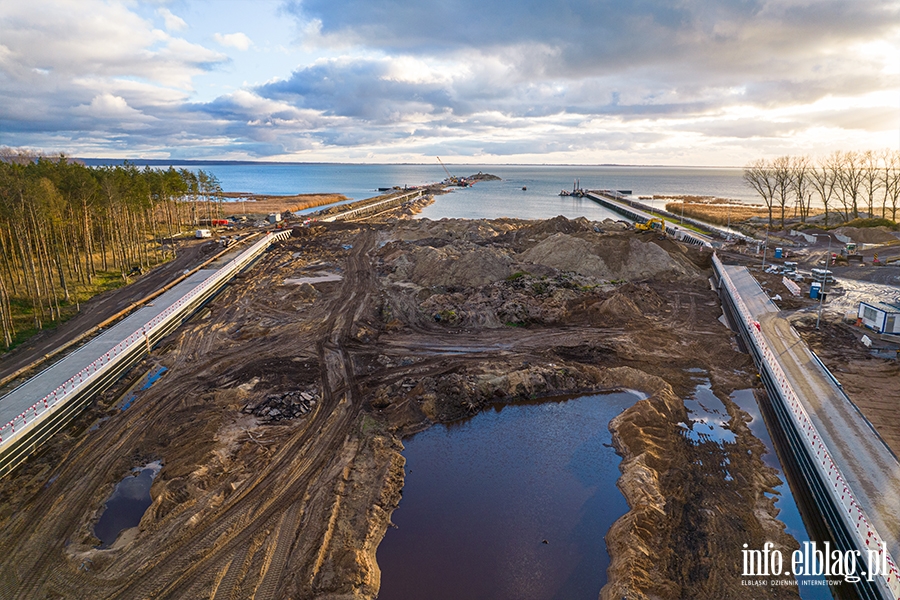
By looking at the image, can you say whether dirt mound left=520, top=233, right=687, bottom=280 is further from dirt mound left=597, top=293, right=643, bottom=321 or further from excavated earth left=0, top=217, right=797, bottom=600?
dirt mound left=597, top=293, right=643, bottom=321

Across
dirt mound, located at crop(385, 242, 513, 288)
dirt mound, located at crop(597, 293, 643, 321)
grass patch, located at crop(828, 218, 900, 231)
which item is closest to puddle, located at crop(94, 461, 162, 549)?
dirt mound, located at crop(385, 242, 513, 288)

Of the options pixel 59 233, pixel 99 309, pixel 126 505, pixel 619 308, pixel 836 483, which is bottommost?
pixel 126 505

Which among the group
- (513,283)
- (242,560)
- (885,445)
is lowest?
(242,560)

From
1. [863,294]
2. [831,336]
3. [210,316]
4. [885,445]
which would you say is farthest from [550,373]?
[863,294]

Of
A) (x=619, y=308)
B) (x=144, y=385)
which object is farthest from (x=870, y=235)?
(x=144, y=385)

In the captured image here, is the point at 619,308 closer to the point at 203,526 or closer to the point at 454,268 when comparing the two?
the point at 454,268

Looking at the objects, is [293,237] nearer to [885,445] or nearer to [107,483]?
[107,483]
